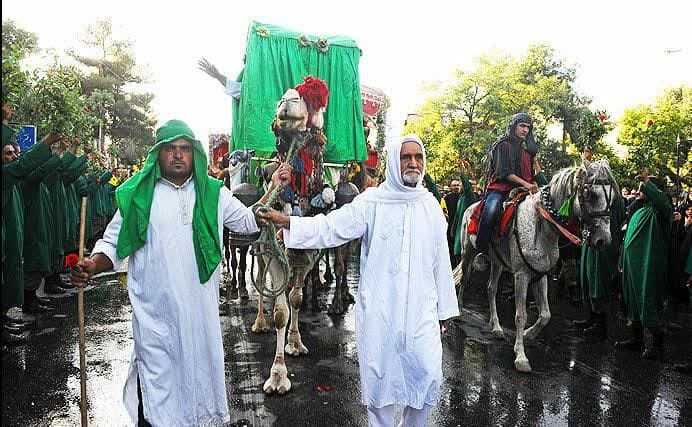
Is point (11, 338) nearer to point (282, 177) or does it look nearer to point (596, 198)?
point (282, 177)

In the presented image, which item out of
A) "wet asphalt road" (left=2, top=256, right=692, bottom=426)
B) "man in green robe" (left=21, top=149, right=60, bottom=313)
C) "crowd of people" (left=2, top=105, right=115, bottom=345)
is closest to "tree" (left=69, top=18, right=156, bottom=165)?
"crowd of people" (left=2, top=105, right=115, bottom=345)

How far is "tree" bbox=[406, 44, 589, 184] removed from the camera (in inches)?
1422

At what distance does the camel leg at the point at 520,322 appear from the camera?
19.4 ft

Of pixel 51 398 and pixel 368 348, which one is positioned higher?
pixel 368 348

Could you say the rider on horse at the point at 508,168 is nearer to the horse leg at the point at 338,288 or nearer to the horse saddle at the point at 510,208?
the horse saddle at the point at 510,208

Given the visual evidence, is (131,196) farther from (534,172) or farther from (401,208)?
(534,172)

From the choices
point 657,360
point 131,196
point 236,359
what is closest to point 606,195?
point 657,360

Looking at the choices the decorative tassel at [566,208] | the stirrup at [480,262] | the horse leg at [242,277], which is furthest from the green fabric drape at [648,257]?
the horse leg at [242,277]

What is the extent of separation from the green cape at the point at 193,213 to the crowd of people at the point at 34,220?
1.17 metres

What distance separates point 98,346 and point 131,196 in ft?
12.4

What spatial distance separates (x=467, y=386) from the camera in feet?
17.9

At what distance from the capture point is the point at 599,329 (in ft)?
24.7

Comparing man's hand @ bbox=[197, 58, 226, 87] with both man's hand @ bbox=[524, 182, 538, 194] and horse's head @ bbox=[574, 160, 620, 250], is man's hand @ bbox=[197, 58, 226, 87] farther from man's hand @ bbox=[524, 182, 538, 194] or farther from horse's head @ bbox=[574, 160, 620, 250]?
horse's head @ bbox=[574, 160, 620, 250]

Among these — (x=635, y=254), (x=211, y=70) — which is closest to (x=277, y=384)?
(x=211, y=70)
